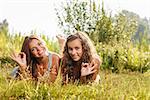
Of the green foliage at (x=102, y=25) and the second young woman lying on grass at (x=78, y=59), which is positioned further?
the green foliage at (x=102, y=25)

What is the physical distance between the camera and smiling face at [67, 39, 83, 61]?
599 centimetres

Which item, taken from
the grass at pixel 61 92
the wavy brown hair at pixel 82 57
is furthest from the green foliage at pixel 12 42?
the grass at pixel 61 92

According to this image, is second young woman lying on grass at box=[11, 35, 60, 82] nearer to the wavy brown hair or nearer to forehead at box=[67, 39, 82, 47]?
the wavy brown hair

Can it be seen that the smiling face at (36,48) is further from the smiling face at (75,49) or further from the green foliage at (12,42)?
the green foliage at (12,42)

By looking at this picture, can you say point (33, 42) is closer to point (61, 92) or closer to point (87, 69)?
point (87, 69)

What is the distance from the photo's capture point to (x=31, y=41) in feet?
19.9

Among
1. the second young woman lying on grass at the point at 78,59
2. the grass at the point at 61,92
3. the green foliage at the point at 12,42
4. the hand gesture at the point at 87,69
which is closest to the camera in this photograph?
the grass at the point at 61,92

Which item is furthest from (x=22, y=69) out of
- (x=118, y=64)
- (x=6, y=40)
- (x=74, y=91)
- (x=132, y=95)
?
(x=6, y=40)

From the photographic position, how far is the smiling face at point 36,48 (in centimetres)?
603

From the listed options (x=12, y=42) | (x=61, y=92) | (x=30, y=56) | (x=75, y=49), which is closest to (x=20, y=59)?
(x=30, y=56)

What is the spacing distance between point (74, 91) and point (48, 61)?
1315mm

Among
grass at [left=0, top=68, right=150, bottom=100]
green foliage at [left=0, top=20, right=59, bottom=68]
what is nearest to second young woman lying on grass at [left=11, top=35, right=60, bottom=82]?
grass at [left=0, top=68, right=150, bottom=100]

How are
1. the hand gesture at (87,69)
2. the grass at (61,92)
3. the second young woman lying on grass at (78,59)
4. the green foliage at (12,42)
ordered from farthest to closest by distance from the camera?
the green foliage at (12,42) → the second young woman lying on grass at (78,59) → the hand gesture at (87,69) → the grass at (61,92)

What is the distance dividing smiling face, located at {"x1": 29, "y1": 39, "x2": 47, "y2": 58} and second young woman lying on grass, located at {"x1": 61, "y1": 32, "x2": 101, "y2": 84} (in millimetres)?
307
